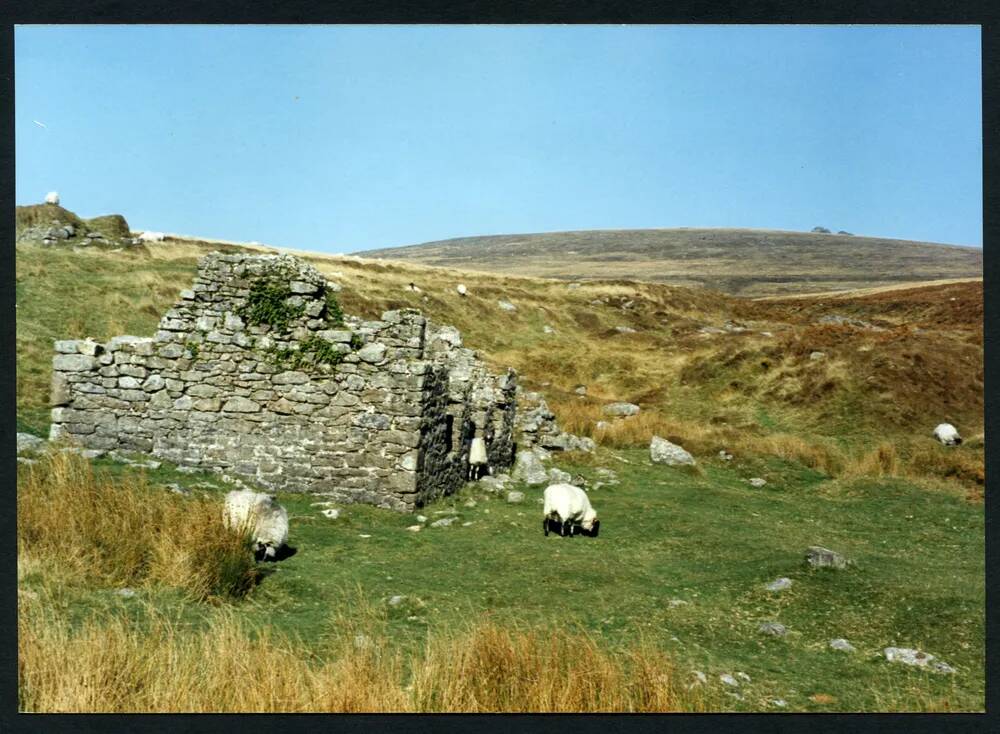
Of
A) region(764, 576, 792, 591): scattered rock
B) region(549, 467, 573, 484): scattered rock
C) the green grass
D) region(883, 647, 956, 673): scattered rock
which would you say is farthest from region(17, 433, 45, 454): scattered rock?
region(883, 647, 956, 673): scattered rock

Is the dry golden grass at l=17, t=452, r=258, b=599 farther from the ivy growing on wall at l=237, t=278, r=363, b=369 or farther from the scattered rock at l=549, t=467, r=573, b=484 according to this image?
the scattered rock at l=549, t=467, r=573, b=484

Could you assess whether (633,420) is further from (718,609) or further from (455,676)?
(455,676)

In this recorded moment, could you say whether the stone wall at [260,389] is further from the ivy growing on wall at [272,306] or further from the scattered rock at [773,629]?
the scattered rock at [773,629]

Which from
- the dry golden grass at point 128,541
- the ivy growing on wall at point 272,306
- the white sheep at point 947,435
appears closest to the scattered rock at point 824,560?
the dry golden grass at point 128,541

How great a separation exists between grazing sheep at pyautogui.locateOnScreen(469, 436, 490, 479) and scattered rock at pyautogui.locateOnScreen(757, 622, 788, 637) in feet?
23.7

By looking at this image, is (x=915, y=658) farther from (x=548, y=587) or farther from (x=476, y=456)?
(x=476, y=456)

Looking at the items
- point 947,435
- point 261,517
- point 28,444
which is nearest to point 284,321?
point 28,444

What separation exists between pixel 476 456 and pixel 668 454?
5.97 metres

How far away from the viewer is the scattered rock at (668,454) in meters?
16.9

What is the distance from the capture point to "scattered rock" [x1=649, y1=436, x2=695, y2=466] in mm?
16875

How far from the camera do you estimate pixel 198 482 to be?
34.6 feet

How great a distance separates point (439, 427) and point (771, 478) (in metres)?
8.98

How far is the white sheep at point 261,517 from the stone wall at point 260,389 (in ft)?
9.10

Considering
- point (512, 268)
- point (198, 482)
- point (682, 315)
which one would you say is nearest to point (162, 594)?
point (198, 482)
